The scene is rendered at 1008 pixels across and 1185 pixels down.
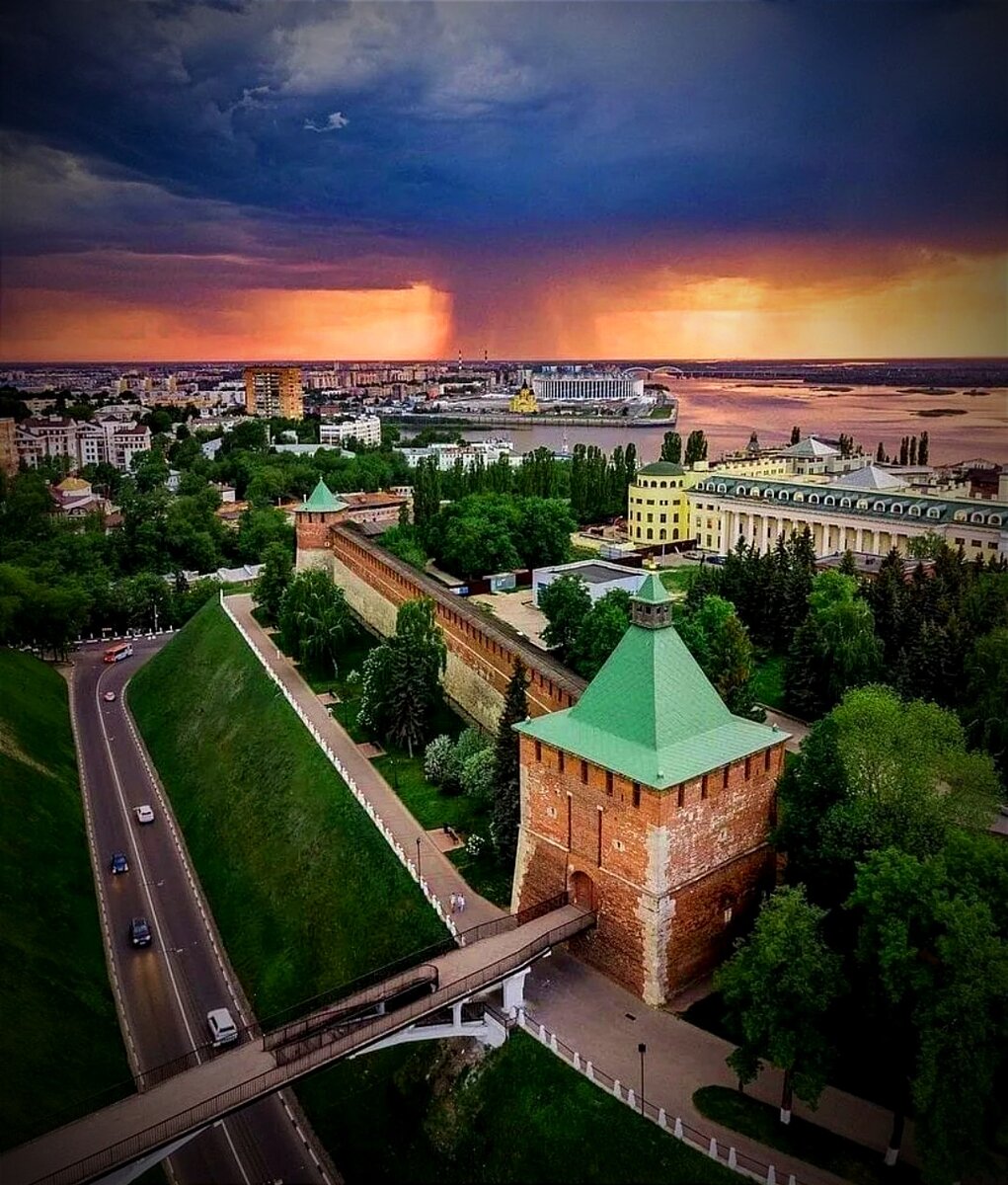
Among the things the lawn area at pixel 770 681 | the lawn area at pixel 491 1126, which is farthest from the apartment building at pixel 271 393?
the lawn area at pixel 491 1126

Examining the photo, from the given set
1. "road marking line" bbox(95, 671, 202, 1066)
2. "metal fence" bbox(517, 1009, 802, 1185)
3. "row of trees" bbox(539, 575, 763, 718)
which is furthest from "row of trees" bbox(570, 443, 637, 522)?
"metal fence" bbox(517, 1009, 802, 1185)

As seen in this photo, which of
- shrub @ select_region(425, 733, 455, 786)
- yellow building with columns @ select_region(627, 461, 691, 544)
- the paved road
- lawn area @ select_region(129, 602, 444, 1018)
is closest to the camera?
the paved road

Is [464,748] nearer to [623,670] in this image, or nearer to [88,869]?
[623,670]

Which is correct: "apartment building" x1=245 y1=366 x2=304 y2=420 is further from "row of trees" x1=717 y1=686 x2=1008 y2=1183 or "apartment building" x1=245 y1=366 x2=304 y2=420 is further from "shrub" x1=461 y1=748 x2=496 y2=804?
"row of trees" x1=717 y1=686 x2=1008 y2=1183

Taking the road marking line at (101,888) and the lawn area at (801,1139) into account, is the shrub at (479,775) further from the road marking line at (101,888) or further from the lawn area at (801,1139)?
the lawn area at (801,1139)

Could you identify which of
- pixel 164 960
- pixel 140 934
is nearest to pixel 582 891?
pixel 164 960

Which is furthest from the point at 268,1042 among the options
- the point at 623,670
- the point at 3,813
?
the point at 3,813
